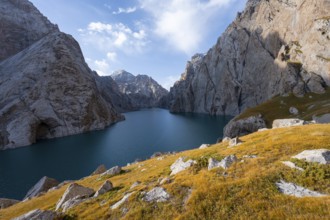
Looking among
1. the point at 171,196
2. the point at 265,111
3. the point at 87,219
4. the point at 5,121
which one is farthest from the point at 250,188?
the point at 5,121

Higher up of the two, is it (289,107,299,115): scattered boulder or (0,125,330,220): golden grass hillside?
(289,107,299,115): scattered boulder

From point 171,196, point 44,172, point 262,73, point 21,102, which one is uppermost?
point 262,73

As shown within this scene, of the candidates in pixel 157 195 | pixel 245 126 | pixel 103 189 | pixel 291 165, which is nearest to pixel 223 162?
pixel 291 165

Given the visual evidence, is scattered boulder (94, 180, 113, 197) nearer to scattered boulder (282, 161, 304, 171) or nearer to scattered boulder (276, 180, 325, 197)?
scattered boulder (276, 180, 325, 197)

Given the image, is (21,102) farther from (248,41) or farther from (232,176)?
(248,41)

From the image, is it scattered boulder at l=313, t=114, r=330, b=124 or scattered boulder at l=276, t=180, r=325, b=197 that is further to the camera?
scattered boulder at l=313, t=114, r=330, b=124

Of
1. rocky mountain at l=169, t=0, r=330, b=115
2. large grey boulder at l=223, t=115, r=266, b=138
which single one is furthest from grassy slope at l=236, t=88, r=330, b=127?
rocky mountain at l=169, t=0, r=330, b=115

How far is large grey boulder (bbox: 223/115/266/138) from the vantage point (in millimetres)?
86625

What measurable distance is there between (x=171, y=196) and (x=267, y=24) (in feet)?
644

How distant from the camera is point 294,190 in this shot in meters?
14.1

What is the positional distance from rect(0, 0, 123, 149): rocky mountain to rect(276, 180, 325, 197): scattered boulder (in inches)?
5671

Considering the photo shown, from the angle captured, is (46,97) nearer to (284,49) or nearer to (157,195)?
(157,195)

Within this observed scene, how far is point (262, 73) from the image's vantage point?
177 m

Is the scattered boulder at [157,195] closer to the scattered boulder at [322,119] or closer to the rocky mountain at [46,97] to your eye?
the scattered boulder at [322,119]
